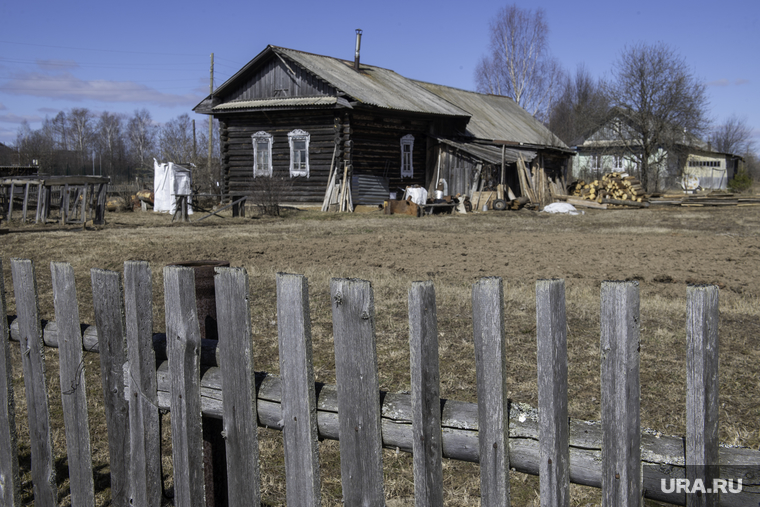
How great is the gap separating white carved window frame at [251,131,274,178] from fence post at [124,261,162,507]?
20710 mm

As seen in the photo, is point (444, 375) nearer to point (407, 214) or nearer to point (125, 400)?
point (125, 400)

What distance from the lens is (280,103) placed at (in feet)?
70.1

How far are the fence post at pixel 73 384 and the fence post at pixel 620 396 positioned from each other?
168cm

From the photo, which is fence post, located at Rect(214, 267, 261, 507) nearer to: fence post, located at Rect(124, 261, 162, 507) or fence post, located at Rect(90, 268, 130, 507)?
fence post, located at Rect(124, 261, 162, 507)

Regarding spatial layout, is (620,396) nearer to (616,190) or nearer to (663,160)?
(616,190)

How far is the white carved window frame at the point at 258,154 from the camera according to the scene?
22.4 m

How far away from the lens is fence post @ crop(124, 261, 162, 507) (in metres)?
1.94

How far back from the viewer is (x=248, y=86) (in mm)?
22469

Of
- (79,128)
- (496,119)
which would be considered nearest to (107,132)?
(79,128)

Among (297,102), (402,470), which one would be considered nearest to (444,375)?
(402,470)

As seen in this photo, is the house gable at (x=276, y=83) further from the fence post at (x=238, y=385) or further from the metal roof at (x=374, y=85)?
the fence post at (x=238, y=385)

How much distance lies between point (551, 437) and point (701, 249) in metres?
9.97

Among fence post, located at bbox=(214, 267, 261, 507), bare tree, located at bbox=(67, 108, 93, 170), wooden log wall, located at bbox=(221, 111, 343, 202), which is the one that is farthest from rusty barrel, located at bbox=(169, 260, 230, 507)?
bare tree, located at bbox=(67, 108, 93, 170)

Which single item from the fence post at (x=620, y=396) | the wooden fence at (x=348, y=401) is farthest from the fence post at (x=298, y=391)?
the fence post at (x=620, y=396)
